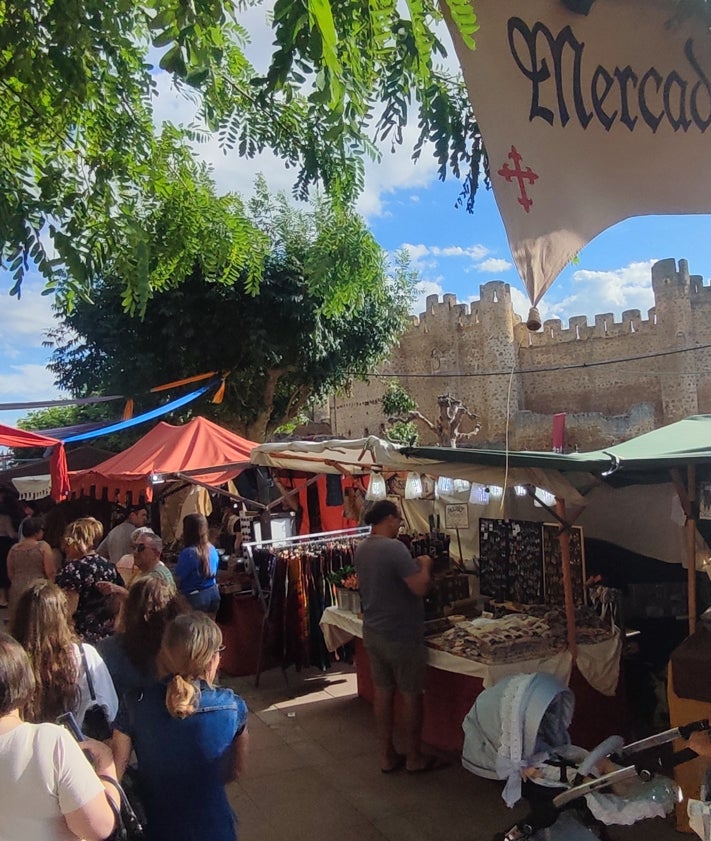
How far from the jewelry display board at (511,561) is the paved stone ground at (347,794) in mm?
1268

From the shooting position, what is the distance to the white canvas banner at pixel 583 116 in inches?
83.1

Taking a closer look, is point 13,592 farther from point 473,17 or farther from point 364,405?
point 364,405

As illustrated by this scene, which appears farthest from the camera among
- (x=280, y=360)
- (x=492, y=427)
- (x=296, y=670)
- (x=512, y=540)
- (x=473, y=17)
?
(x=492, y=427)

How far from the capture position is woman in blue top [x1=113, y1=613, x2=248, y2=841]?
225 cm

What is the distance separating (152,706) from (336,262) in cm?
418

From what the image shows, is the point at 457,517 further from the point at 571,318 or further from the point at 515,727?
the point at 571,318

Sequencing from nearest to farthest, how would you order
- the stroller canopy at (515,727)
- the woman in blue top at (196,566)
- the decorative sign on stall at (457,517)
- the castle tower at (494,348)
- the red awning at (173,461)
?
the stroller canopy at (515,727) < the decorative sign on stall at (457,517) < the woman in blue top at (196,566) < the red awning at (173,461) < the castle tower at (494,348)

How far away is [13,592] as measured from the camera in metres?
6.23

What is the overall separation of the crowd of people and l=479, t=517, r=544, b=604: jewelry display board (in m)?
2.83

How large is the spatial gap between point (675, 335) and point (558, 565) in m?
29.3

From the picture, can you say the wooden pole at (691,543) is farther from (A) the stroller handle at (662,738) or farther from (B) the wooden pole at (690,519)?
(A) the stroller handle at (662,738)

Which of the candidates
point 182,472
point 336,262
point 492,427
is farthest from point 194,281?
point 492,427

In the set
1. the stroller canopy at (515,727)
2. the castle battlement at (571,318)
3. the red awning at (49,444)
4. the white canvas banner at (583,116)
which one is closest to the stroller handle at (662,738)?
the stroller canopy at (515,727)

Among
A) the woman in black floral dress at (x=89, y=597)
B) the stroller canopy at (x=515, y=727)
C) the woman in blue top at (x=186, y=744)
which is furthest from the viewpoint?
the woman in black floral dress at (x=89, y=597)
